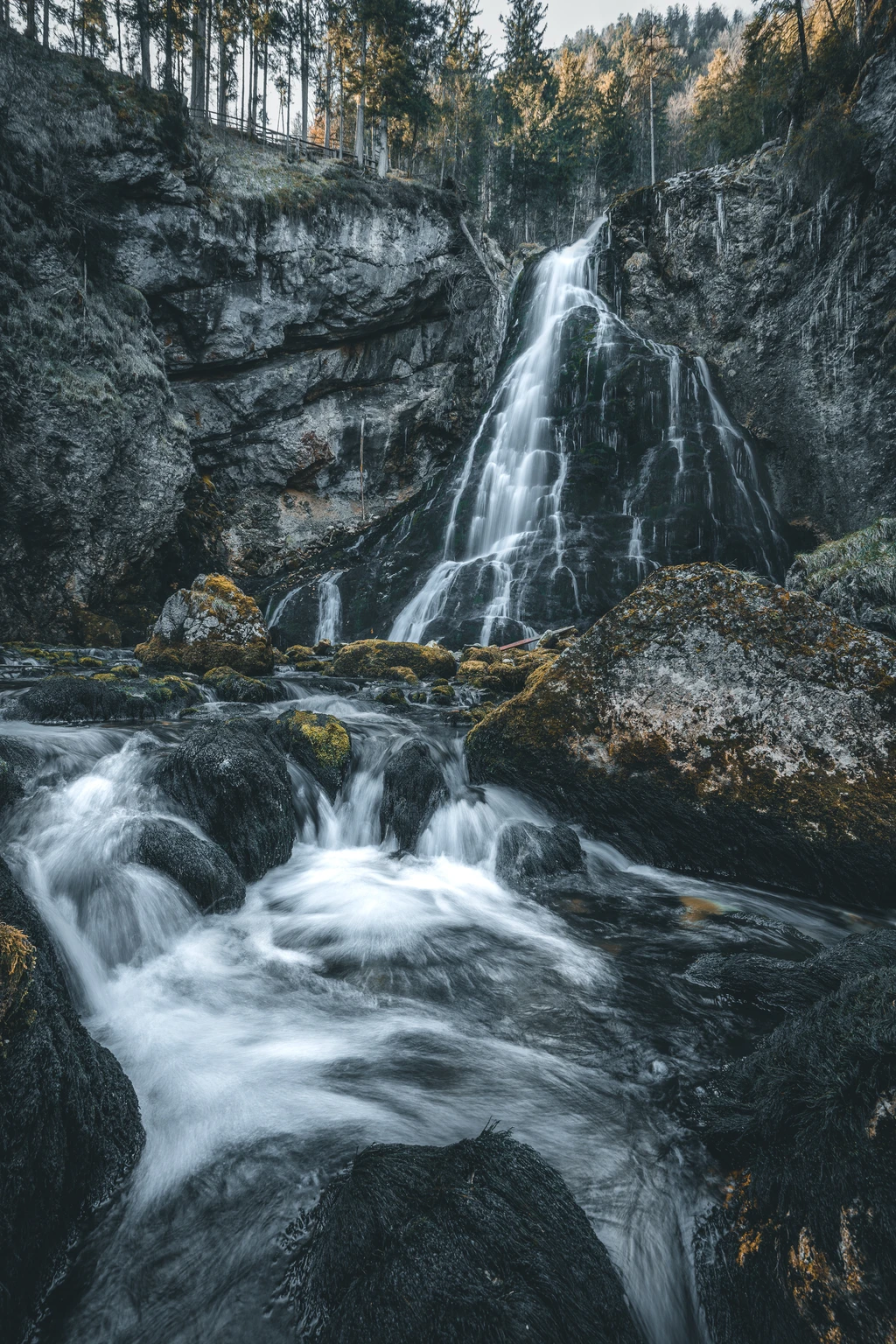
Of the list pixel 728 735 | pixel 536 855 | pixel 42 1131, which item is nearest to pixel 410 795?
pixel 536 855

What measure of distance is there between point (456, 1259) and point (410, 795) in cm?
471

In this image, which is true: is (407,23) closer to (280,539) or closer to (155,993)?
(280,539)

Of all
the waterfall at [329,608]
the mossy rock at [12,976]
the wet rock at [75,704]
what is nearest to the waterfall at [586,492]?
the waterfall at [329,608]

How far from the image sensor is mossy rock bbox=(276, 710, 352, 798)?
664 centimetres

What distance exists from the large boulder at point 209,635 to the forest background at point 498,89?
781 inches

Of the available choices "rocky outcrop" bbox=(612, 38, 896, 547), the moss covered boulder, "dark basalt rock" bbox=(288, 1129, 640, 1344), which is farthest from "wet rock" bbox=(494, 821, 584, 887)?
"rocky outcrop" bbox=(612, 38, 896, 547)

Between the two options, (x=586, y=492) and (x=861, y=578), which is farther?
(x=586, y=492)

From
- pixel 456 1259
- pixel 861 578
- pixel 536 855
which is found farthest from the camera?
pixel 861 578

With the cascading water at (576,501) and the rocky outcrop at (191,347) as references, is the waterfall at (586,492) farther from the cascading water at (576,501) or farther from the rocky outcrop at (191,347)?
the rocky outcrop at (191,347)

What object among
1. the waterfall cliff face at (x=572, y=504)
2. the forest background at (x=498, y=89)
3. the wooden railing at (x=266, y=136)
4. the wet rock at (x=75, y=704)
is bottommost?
the wet rock at (x=75, y=704)

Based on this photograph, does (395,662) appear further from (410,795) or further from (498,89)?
(498,89)

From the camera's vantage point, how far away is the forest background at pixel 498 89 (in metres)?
20.9

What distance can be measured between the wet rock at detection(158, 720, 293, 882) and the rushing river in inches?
8.6

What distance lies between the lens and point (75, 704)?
8000mm
